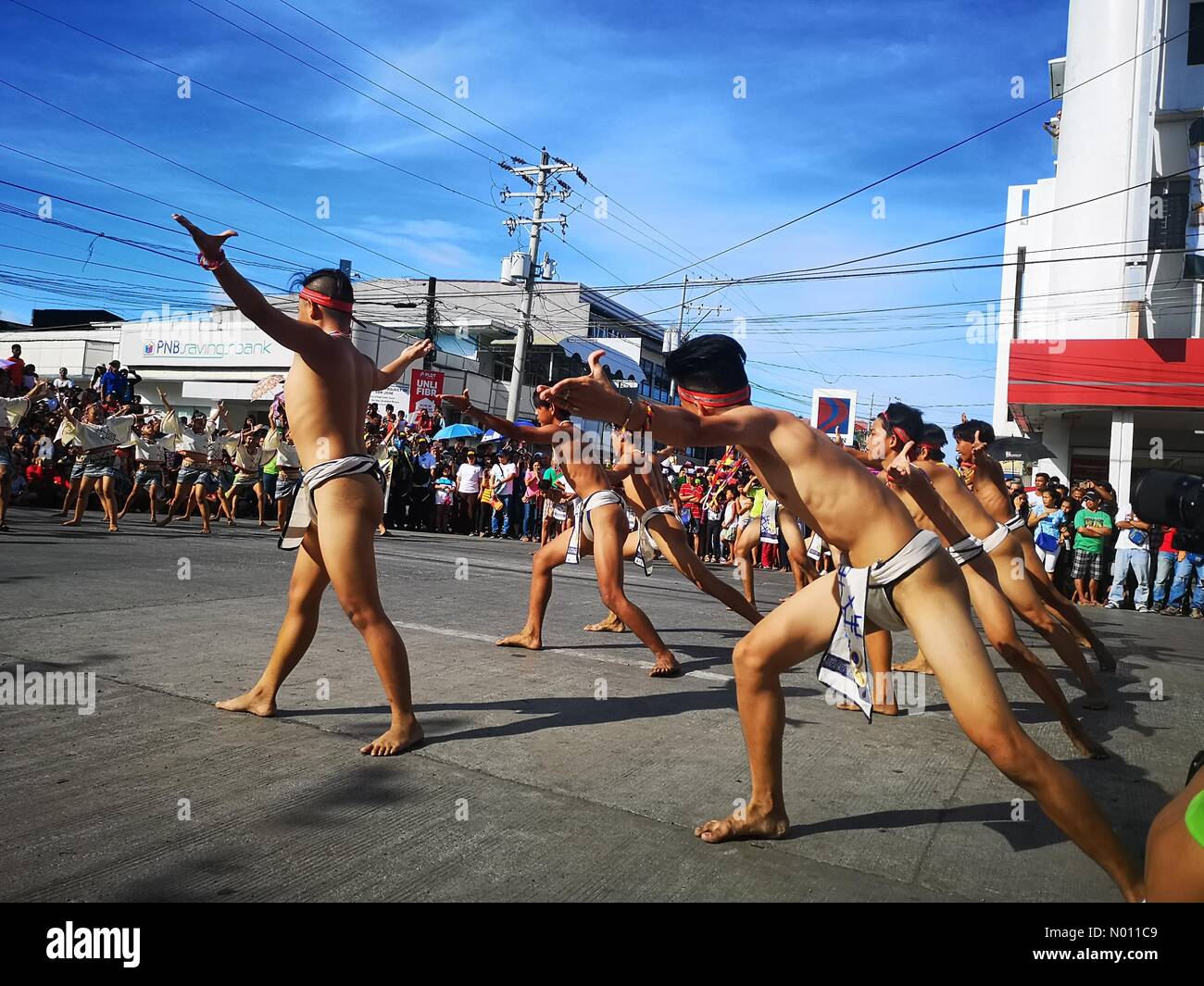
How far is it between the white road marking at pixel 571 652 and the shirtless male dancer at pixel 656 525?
56 centimetres

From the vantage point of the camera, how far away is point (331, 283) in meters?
4.14

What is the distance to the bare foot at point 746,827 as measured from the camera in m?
3.08

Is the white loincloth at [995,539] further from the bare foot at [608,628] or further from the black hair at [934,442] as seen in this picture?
the bare foot at [608,628]

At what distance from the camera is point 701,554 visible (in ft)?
61.4

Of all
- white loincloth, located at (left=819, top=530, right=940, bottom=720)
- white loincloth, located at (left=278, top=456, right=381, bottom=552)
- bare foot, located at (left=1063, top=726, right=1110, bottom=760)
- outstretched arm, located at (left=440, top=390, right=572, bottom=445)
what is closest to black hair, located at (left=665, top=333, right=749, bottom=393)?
white loincloth, located at (left=819, top=530, right=940, bottom=720)

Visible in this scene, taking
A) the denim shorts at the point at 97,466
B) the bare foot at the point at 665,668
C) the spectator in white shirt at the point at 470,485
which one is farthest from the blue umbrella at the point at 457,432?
the bare foot at the point at 665,668

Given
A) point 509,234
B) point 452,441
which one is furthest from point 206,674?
point 509,234

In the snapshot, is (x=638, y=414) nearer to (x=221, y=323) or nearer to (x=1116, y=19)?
(x=1116, y=19)

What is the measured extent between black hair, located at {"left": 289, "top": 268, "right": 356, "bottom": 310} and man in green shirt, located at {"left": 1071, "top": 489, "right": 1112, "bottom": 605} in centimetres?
1264

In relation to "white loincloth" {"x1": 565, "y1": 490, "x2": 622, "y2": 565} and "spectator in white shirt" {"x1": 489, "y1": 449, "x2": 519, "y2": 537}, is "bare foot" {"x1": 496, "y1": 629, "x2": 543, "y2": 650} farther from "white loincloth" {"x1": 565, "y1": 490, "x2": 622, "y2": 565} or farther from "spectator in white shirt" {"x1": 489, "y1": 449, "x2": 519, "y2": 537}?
"spectator in white shirt" {"x1": 489, "y1": 449, "x2": 519, "y2": 537}

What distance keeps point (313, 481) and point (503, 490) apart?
53.3 feet
